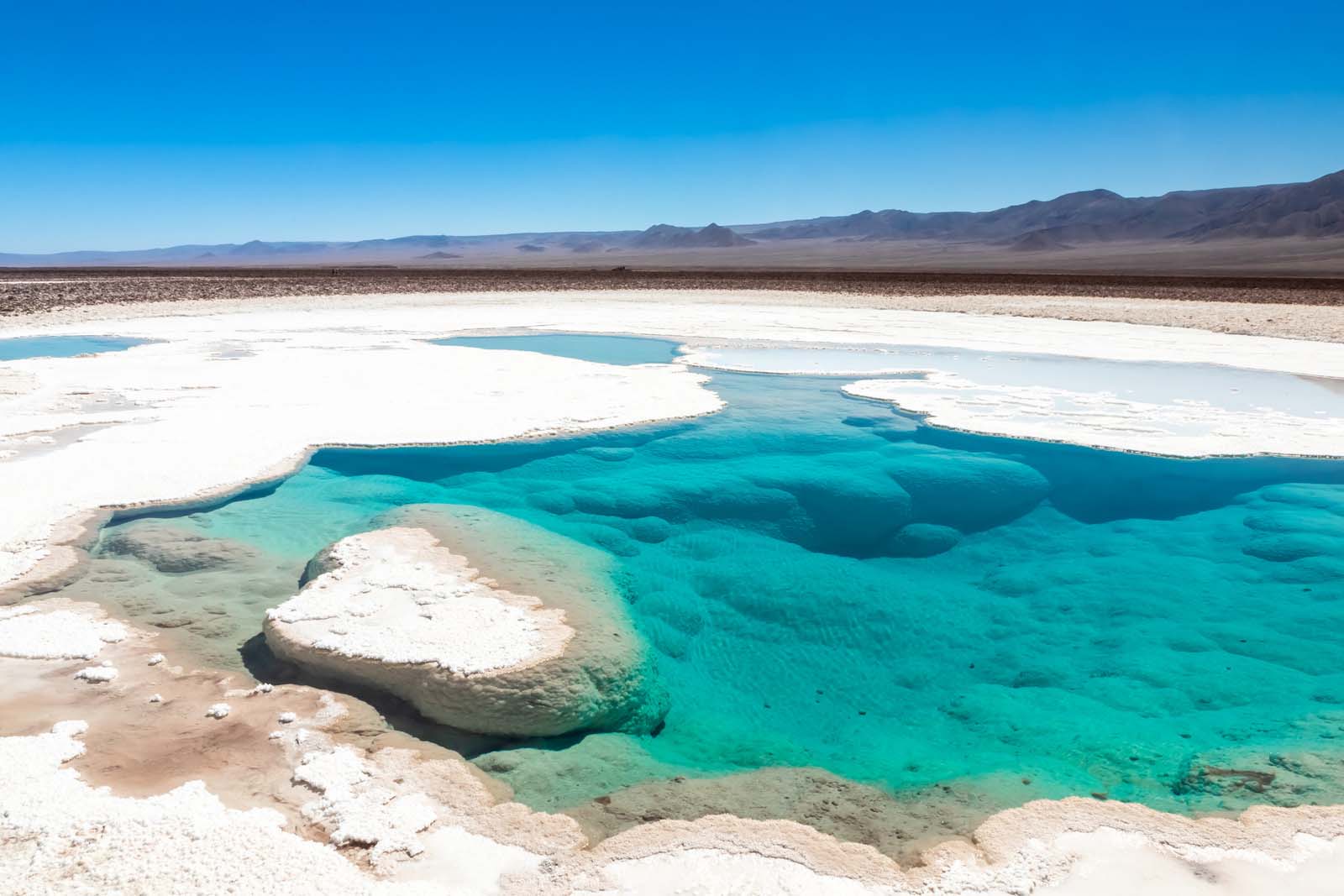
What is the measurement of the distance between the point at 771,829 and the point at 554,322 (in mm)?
14169

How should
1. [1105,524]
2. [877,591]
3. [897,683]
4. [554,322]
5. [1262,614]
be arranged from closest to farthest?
[897,683]
[1262,614]
[877,591]
[1105,524]
[554,322]

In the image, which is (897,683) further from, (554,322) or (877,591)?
(554,322)

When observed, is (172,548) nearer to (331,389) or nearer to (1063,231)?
(331,389)

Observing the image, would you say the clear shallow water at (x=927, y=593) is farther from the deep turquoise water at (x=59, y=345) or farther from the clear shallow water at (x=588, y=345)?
the deep turquoise water at (x=59, y=345)

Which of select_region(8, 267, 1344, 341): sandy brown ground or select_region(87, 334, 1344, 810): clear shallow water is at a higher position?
select_region(8, 267, 1344, 341): sandy brown ground

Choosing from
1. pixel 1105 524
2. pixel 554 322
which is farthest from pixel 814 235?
pixel 1105 524

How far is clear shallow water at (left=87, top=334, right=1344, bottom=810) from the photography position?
10.0 feet

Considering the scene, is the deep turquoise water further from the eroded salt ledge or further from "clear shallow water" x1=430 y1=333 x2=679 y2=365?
the eroded salt ledge

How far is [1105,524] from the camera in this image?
5328 mm

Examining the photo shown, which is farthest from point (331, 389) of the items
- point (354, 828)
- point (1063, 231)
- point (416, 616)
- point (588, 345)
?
point (1063, 231)

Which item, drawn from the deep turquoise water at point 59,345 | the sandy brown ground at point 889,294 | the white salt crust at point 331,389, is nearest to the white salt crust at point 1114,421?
the white salt crust at point 331,389

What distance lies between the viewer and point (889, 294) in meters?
24.5

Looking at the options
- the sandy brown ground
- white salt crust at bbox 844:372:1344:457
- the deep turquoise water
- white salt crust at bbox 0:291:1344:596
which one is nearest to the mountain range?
the sandy brown ground

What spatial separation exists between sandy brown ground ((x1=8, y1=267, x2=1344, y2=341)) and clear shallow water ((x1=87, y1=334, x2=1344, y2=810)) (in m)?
10.9
